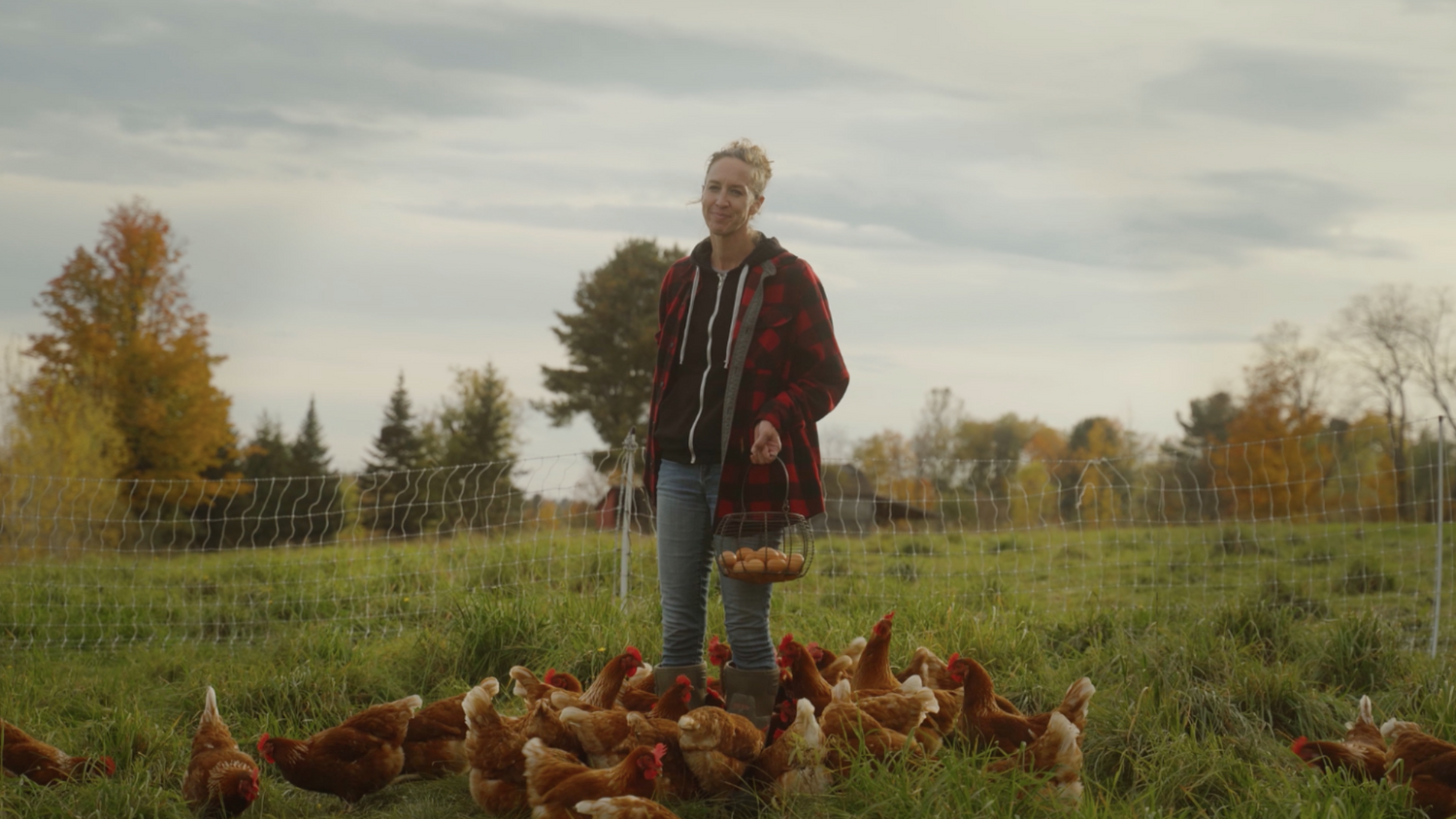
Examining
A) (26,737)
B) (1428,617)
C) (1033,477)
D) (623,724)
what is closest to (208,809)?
(26,737)

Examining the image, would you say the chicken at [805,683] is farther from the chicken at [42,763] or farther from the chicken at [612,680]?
the chicken at [42,763]

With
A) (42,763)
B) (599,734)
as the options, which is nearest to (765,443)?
(599,734)

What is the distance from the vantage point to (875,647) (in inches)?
167

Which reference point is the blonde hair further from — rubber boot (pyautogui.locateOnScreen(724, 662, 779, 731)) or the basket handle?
rubber boot (pyautogui.locateOnScreen(724, 662, 779, 731))

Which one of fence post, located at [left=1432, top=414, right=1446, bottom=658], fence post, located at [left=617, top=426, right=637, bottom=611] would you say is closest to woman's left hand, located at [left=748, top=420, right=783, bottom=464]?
fence post, located at [left=617, top=426, right=637, bottom=611]

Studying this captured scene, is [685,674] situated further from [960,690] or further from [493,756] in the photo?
[960,690]

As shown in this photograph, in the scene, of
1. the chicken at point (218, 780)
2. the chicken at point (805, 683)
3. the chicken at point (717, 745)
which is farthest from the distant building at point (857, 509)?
the chicken at point (218, 780)

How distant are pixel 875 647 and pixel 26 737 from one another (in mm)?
3214

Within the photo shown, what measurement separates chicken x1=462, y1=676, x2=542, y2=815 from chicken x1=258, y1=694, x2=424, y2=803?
0.50 metres

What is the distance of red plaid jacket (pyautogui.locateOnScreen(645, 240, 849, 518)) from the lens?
3602 mm

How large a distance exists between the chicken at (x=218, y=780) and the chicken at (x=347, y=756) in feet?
0.54

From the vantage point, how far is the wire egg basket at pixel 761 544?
11.1 ft

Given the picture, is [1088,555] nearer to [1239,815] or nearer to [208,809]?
[1239,815]

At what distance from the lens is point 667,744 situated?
11.7 ft
